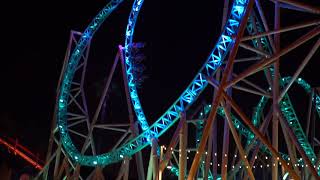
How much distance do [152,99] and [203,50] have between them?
3.92m

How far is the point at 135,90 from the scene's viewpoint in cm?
1524

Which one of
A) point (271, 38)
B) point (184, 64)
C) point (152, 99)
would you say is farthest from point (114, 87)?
point (271, 38)

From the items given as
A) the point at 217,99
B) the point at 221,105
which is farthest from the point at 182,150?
the point at 217,99

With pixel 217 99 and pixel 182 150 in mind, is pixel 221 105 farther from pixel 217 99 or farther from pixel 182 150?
pixel 217 99

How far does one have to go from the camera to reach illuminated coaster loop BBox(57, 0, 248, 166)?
10.8 meters

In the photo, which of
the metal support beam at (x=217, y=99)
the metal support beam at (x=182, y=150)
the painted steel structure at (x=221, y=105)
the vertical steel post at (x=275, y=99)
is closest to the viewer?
the metal support beam at (x=217, y=99)

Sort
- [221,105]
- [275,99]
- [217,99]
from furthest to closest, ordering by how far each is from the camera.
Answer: [221,105] → [275,99] → [217,99]

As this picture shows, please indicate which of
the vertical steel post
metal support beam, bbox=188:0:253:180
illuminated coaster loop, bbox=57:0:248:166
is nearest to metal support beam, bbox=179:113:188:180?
illuminated coaster loop, bbox=57:0:248:166

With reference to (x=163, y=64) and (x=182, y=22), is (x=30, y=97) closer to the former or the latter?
(x=163, y=64)

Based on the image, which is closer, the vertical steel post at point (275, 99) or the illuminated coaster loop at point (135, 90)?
the vertical steel post at point (275, 99)

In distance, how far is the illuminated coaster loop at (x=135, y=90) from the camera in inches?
427

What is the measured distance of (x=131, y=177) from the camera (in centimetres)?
2656

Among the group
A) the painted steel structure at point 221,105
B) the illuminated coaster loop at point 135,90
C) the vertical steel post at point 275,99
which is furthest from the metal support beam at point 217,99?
the vertical steel post at point 275,99

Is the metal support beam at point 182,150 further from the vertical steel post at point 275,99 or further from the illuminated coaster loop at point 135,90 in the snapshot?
the vertical steel post at point 275,99
